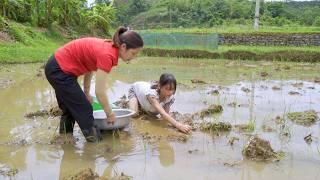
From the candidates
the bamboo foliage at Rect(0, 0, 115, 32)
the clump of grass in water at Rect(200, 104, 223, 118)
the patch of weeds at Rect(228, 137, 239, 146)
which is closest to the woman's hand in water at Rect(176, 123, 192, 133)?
the patch of weeds at Rect(228, 137, 239, 146)

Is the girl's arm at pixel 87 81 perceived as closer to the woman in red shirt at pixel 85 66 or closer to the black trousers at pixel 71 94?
the woman in red shirt at pixel 85 66

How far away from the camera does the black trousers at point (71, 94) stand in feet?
14.4

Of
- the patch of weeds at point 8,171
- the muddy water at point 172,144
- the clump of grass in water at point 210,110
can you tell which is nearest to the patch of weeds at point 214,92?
the muddy water at point 172,144

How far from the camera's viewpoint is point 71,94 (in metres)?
4.42

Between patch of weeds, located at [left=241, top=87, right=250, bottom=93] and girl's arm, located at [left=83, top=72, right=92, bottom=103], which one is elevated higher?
girl's arm, located at [left=83, top=72, right=92, bottom=103]

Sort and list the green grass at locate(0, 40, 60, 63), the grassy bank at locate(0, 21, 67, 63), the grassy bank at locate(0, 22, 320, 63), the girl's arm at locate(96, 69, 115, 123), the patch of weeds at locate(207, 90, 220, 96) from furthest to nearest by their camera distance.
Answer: the grassy bank at locate(0, 22, 320, 63)
the grassy bank at locate(0, 21, 67, 63)
the green grass at locate(0, 40, 60, 63)
the patch of weeds at locate(207, 90, 220, 96)
the girl's arm at locate(96, 69, 115, 123)

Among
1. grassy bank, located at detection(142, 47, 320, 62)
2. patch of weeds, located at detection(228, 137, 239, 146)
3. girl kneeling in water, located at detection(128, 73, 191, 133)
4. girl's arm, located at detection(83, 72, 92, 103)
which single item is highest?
girl's arm, located at detection(83, 72, 92, 103)

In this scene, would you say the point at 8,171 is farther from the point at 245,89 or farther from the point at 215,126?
→ the point at 245,89

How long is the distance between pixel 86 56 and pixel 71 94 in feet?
1.40

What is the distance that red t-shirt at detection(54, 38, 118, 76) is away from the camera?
13.3 ft

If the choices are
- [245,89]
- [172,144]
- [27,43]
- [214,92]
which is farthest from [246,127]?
[27,43]

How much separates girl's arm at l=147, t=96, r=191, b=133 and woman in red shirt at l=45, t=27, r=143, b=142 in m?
0.84

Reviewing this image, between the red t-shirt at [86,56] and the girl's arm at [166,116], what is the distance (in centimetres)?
116

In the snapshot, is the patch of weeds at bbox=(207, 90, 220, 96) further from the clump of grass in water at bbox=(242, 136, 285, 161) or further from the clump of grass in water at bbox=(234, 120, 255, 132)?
the clump of grass in water at bbox=(242, 136, 285, 161)
